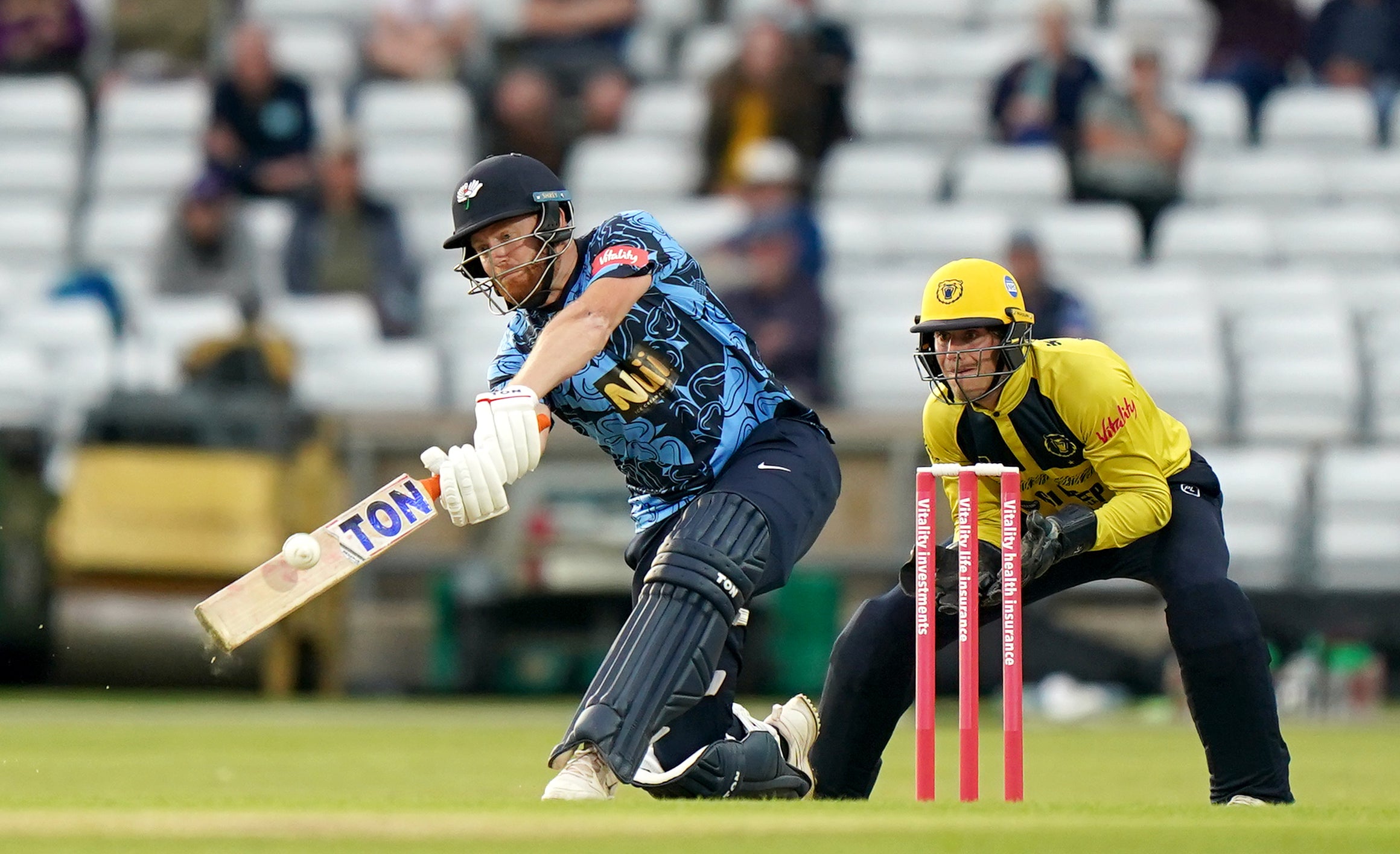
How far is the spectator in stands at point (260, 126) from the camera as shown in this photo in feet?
42.9

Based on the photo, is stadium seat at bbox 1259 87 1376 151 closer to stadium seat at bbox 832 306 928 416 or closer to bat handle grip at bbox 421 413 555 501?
stadium seat at bbox 832 306 928 416

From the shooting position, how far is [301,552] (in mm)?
5039

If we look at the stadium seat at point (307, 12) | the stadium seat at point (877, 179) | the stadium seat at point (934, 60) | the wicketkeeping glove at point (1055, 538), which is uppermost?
the stadium seat at point (307, 12)

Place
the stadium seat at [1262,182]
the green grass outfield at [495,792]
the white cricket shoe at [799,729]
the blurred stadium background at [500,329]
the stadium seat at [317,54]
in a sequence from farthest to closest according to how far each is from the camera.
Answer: the stadium seat at [317,54]
the stadium seat at [1262,182]
the blurred stadium background at [500,329]
the white cricket shoe at [799,729]
the green grass outfield at [495,792]

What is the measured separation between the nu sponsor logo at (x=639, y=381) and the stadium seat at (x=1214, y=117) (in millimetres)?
8642

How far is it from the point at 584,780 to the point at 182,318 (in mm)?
7733

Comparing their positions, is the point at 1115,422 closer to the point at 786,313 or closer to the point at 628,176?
the point at 786,313

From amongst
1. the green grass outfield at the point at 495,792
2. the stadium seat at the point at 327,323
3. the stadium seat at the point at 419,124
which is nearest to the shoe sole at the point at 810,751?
the green grass outfield at the point at 495,792

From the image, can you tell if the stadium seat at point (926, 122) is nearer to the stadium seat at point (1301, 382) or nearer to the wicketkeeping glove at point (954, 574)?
the stadium seat at point (1301, 382)

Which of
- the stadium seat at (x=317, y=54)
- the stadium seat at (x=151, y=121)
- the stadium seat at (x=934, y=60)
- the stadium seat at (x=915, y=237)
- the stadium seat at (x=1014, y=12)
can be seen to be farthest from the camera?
the stadium seat at (x=1014, y=12)

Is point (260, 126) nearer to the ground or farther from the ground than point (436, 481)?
farther from the ground

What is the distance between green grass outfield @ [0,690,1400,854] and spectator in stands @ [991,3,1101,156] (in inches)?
177

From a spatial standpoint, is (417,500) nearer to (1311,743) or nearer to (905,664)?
(905,664)

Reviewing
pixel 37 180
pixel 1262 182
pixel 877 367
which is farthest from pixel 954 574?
pixel 37 180
